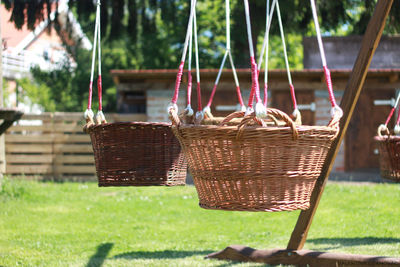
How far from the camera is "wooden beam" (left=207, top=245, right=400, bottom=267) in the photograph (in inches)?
154

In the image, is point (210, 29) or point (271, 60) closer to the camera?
point (210, 29)

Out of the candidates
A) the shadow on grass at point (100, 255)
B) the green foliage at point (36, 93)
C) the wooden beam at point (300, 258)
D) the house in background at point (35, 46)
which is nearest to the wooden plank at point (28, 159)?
the house in background at point (35, 46)

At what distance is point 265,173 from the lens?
2309 mm

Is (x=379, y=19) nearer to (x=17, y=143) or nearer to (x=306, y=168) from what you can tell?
(x=306, y=168)

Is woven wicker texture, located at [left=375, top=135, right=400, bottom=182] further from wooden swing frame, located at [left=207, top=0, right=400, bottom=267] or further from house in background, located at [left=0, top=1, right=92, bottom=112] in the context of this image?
house in background, located at [left=0, top=1, right=92, bottom=112]

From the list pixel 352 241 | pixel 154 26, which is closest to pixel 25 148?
pixel 154 26

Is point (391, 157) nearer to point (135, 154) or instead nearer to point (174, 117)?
point (135, 154)

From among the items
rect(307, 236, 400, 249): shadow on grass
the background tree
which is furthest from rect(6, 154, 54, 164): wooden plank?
rect(307, 236, 400, 249): shadow on grass

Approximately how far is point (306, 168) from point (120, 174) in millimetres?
1297

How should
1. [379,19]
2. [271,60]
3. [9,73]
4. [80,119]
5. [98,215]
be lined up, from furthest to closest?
[271,60] < [9,73] < [80,119] < [98,215] < [379,19]

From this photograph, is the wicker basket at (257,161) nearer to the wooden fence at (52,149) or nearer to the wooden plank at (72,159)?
the wooden fence at (52,149)

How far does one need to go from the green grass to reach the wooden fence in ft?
6.75

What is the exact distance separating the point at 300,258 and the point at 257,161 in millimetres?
2221

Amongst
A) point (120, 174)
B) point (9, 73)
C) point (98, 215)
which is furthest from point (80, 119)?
point (9, 73)
